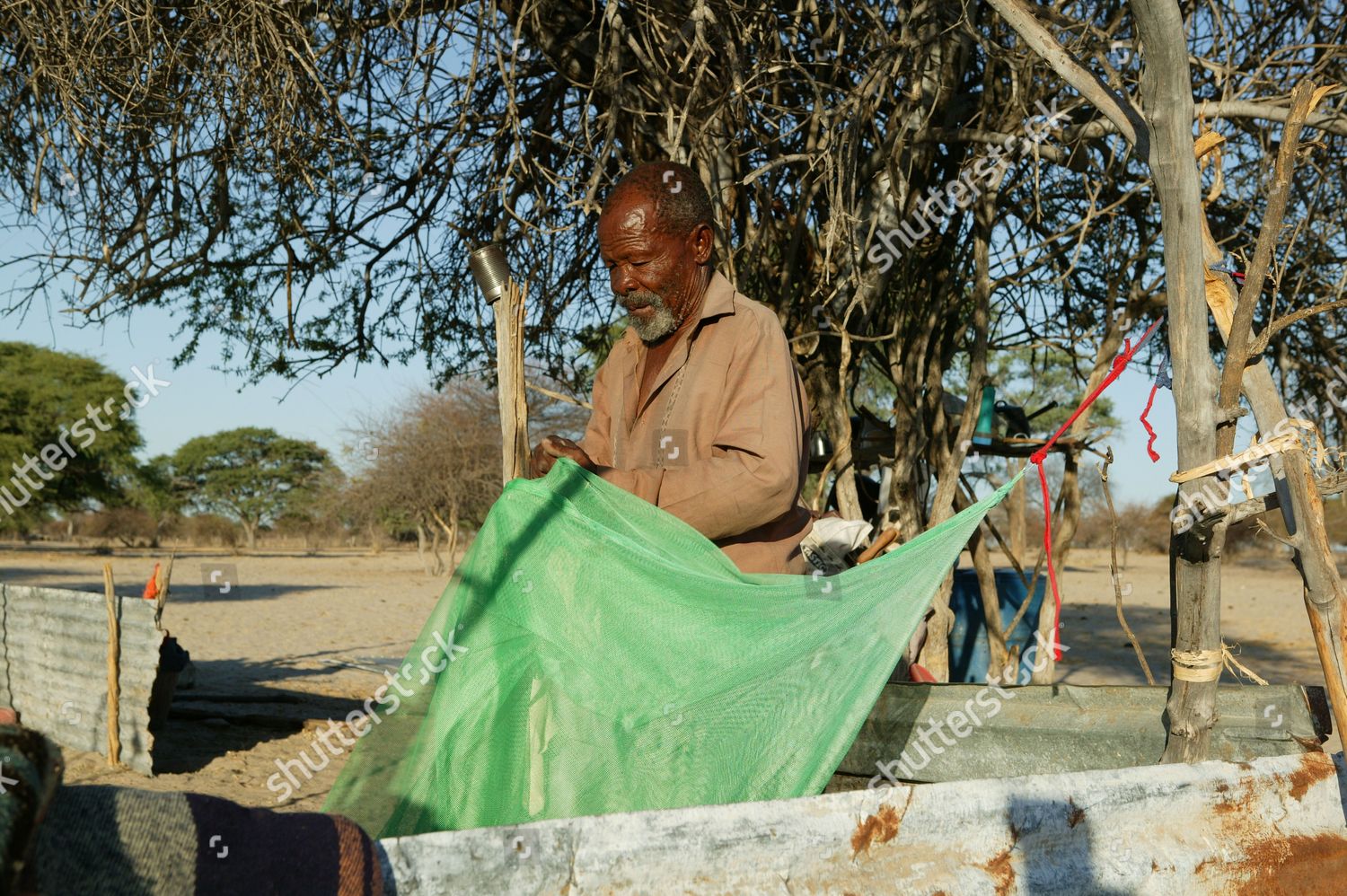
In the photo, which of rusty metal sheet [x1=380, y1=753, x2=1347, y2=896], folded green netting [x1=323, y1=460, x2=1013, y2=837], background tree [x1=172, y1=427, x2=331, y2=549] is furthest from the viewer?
background tree [x1=172, y1=427, x2=331, y2=549]

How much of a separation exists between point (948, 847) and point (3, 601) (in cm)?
749

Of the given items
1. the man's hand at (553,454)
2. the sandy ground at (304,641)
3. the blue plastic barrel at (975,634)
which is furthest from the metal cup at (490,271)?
the blue plastic barrel at (975,634)

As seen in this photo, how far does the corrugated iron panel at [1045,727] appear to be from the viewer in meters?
2.84

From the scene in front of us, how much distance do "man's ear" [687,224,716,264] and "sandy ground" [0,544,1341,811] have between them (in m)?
1.78

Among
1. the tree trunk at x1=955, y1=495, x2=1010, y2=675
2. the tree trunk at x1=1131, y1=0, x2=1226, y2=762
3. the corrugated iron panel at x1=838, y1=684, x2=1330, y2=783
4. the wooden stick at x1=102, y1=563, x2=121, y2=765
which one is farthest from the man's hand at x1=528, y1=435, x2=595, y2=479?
the tree trunk at x1=955, y1=495, x2=1010, y2=675

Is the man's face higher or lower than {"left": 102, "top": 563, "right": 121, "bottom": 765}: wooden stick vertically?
higher

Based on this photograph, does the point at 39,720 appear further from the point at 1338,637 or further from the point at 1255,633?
the point at 1255,633

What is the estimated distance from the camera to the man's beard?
8.90ft

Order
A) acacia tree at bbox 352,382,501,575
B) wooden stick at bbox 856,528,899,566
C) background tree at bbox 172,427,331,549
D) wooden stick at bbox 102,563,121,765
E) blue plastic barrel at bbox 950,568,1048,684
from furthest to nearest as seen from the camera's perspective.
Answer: background tree at bbox 172,427,331,549 < acacia tree at bbox 352,382,501,575 < blue plastic barrel at bbox 950,568,1048,684 < wooden stick at bbox 102,563,121,765 < wooden stick at bbox 856,528,899,566

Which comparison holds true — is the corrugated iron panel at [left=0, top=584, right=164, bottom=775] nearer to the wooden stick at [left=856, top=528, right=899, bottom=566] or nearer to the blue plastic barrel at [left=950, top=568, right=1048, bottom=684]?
the wooden stick at [left=856, top=528, right=899, bottom=566]

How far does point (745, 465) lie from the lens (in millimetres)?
2461

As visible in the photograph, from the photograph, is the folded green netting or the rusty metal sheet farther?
the folded green netting

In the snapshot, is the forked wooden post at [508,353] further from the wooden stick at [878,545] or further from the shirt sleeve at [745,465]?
the wooden stick at [878,545]

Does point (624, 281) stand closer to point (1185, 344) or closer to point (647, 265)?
point (647, 265)
